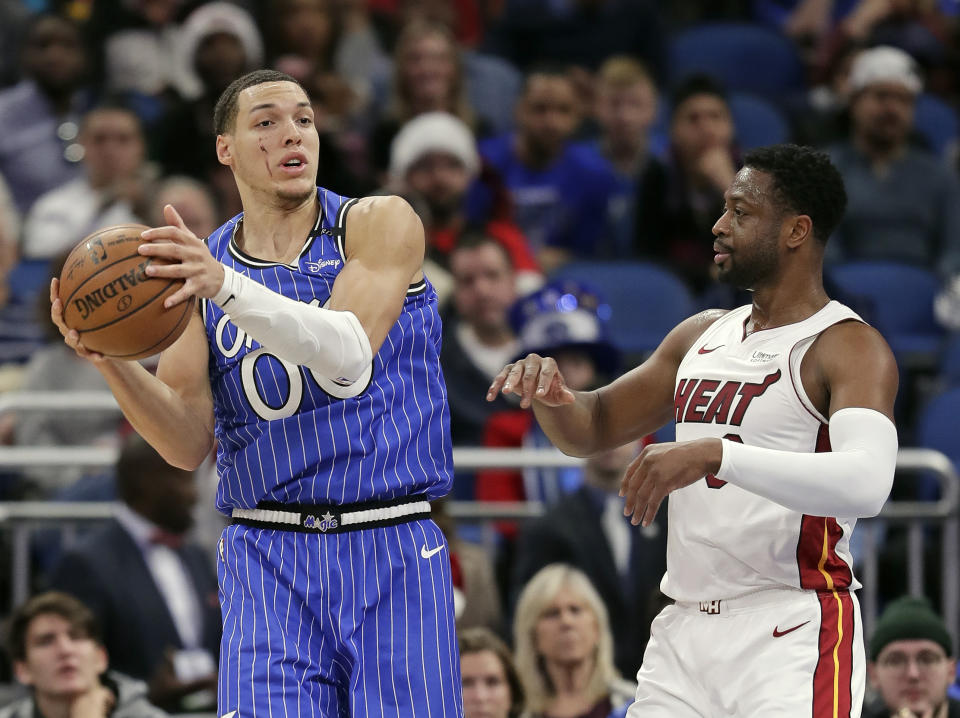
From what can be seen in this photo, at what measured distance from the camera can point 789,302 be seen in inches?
188

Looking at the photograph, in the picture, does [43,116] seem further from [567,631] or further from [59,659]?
[567,631]

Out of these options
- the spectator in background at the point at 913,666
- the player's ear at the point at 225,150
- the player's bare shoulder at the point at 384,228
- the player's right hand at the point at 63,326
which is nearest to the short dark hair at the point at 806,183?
the player's bare shoulder at the point at 384,228

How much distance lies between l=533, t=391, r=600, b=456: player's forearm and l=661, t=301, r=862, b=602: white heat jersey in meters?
0.40

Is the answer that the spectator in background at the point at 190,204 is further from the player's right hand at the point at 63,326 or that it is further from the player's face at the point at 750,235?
the player's face at the point at 750,235

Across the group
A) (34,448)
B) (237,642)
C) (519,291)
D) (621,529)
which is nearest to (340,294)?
(237,642)

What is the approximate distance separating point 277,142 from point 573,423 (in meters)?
1.25

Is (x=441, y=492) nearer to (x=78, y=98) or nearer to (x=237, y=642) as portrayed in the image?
(x=237, y=642)

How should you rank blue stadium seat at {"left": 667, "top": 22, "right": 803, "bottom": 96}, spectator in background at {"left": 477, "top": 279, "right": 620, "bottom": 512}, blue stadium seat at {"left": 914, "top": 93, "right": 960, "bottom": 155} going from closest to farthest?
spectator in background at {"left": 477, "top": 279, "right": 620, "bottom": 512} < blue stadium seat at {"left": 914, "top": 93, "right": 960, "bottom": 155} < blue stadium seat at {"left": 667, "top": 22, "right": 803, "bottom": 96}

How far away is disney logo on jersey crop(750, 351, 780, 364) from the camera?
4668 millimetres

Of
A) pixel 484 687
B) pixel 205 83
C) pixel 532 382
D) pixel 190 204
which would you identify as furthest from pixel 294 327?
pixel 205 83

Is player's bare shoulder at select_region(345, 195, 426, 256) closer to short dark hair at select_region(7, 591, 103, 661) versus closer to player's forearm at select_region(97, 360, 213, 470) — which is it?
player's forearm at select_region(97, 360, 213, 470)

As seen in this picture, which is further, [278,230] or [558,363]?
[558,363]

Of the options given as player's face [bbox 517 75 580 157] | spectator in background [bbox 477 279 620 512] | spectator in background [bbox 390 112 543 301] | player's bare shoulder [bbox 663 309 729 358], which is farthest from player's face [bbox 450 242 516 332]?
player's bare shoulder [bbox 663 309 729 358]

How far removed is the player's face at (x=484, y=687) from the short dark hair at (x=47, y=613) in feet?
5.01
